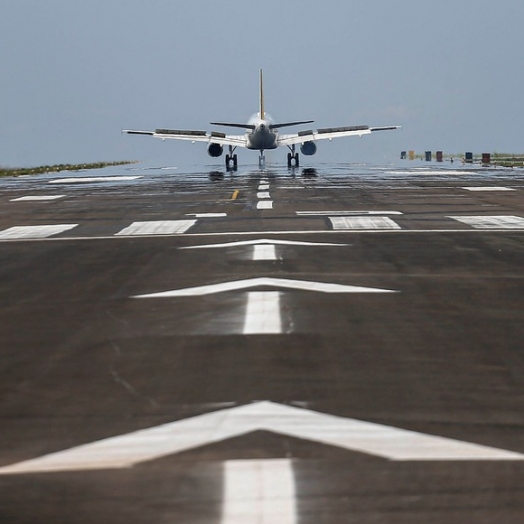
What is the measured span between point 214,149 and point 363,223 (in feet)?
214

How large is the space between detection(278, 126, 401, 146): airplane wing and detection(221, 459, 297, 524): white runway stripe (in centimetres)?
8521

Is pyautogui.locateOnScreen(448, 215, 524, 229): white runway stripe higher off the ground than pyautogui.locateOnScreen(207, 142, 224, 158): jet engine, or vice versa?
pyautogui.locateOnScreen(448, 215, 524, 229): white runway stripe

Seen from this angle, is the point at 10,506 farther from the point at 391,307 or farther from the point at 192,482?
the point at 391,307

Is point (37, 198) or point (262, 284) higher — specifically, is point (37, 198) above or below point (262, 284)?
below

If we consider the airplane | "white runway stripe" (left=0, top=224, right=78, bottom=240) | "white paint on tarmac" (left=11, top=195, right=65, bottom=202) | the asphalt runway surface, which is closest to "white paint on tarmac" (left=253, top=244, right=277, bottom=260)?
the asphalt runway surface

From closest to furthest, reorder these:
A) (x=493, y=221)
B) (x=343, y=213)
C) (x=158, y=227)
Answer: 1. (x=158, y=227)
2. (x=493, y=221)
3. (x=343, y=213)

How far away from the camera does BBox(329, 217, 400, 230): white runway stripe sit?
74.7ft

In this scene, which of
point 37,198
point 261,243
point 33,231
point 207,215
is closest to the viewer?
point 261,243

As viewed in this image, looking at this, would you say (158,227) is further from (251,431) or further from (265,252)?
(251,431)

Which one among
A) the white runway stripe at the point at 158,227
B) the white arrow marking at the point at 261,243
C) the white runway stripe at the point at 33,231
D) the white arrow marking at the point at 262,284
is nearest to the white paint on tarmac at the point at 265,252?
the white arrow marking at the point at 261,243

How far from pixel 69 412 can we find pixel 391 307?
523 cm

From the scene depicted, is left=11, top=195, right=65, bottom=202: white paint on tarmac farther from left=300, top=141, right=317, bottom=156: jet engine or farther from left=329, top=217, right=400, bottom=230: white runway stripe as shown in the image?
left=300, top=141, right=317, bottom=156: jet engine

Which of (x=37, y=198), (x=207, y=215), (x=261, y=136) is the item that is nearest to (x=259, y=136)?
(x=261, y=136)

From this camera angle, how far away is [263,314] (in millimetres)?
10797
